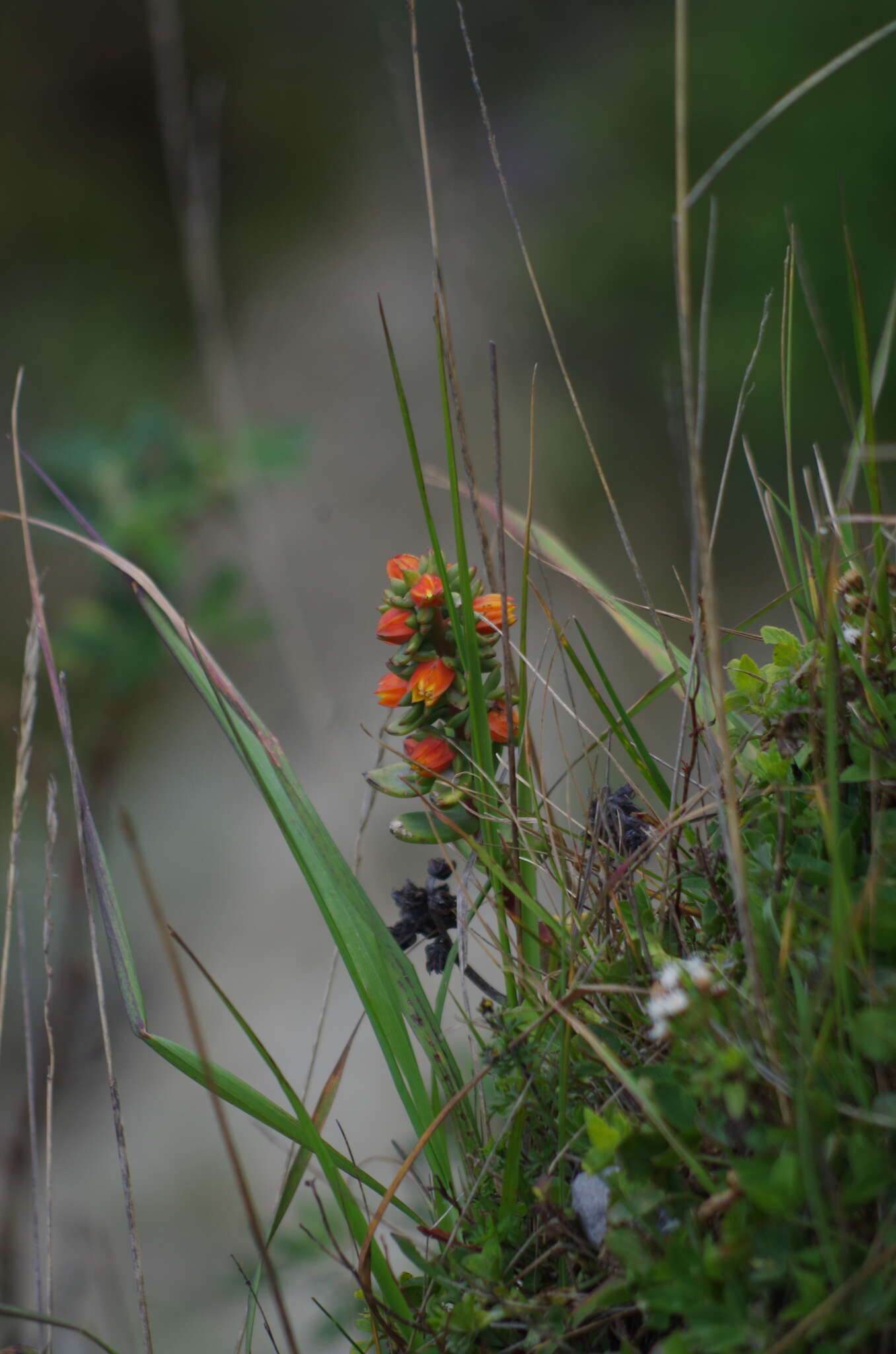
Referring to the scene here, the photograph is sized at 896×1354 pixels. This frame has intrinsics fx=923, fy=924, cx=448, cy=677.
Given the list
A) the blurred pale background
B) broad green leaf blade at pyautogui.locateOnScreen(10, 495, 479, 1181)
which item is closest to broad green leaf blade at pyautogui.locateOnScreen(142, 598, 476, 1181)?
broad green leaf blade at pyautogui.locateOnScreen(10, 495, 479, 1181)

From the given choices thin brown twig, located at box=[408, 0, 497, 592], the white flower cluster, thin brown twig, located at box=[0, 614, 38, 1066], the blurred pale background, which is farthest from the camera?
the blurred pale background

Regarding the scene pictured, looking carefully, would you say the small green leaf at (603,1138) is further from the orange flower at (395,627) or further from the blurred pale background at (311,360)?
the blurred pale background at (311,360)

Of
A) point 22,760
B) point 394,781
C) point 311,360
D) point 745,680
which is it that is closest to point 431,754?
point 394,781

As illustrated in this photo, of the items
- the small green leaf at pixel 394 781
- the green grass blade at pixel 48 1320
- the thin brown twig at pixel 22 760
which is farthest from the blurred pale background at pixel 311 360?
the green grass blade at pixel 48 1320

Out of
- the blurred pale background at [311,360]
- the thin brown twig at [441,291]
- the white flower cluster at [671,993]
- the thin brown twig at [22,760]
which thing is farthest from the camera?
the blurred pale background at [311,360]

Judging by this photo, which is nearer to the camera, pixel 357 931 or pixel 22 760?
pixel 357 931

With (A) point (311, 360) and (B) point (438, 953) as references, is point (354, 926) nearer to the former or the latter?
(B) point (438, 953)

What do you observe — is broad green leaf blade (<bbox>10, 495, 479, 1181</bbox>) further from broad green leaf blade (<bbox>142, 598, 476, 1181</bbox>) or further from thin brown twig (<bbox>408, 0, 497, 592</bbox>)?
thin brown twig (<bbox>408, 0, 497, 592</bbox>)
